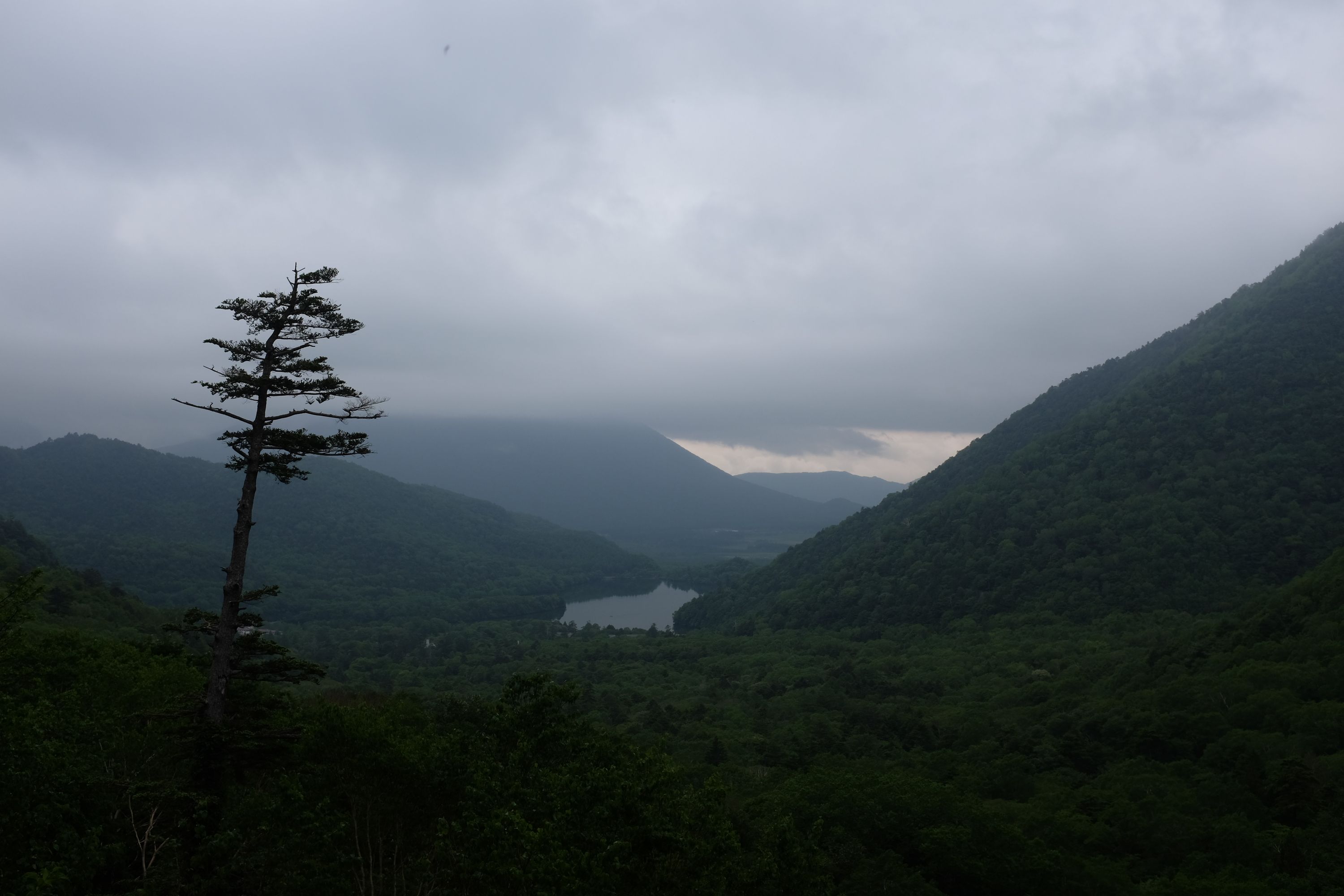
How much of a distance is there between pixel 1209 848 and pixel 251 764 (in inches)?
954

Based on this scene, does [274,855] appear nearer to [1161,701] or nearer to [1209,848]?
[1209,848]

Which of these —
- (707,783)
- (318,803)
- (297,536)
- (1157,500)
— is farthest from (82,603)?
(297,536)

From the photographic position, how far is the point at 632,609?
133625mm

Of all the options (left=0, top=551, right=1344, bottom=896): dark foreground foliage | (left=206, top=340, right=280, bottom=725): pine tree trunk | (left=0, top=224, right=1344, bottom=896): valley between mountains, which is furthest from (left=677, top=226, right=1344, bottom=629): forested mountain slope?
(left=206, top=340, right=280, bottom=725): pine tree trunk


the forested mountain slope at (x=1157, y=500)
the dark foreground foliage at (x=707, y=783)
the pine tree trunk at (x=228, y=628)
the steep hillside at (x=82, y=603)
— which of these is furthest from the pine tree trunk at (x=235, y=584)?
the forested mountain slope at (x=1157, y=500)

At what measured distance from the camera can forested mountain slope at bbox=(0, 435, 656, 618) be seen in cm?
11631

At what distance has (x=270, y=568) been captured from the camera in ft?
422

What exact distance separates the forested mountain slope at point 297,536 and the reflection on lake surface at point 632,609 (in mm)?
7048

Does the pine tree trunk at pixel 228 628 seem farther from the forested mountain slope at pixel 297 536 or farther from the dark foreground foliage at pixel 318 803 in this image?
the forested mountain slope at pixel 297 536

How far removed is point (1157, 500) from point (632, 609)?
84.7 metres

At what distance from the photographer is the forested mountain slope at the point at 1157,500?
60.2 metres

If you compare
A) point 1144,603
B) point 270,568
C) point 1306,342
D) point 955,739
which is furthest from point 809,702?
point 270,568

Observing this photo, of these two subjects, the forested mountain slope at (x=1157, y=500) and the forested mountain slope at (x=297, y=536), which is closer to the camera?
the forested mountain slope at (x=1157, y=500)

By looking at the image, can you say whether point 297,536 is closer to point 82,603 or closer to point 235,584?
point 82,603
